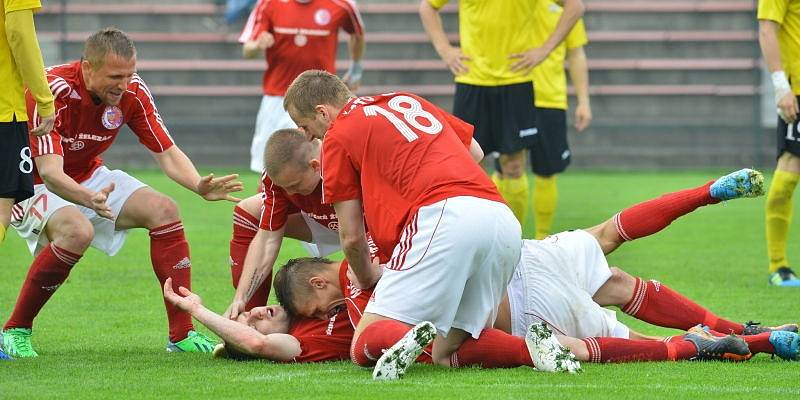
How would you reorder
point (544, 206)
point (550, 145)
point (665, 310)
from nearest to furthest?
1. point (665, 310)
2. point (544, 206)
3. point (550, 145)

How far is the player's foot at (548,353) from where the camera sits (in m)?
5.48

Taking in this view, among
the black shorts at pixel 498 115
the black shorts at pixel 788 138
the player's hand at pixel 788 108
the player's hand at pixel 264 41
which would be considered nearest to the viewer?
the player's hand at pixel 788 108

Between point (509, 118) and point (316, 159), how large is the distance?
14.0 feet

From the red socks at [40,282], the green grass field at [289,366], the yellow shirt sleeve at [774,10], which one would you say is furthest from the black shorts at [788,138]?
the red socks at [40,282]

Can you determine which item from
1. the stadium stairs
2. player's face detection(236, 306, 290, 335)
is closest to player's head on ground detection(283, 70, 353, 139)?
player's face detection(236, 306, 290, 335)

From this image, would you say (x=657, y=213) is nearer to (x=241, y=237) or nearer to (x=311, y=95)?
(x=311, y=95)

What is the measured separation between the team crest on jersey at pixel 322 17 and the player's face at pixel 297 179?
5.89 metres

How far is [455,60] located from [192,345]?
4.39m

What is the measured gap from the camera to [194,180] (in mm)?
7141

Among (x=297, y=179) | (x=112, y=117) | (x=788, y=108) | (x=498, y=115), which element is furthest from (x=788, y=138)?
(x=112, y=117)

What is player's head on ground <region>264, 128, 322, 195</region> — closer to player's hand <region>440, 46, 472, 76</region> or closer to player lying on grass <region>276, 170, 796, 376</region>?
player lying on grass <region>276, 170, 796, 376</region>

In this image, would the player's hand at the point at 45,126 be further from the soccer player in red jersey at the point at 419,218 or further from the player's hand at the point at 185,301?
the soccer player in red jersey at the point at 419,218

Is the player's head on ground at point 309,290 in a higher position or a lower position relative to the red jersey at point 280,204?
lower

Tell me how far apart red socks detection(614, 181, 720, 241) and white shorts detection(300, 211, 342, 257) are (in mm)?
1598
